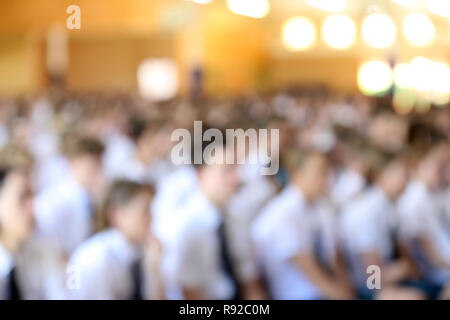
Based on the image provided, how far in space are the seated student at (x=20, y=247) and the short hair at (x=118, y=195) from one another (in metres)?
0.29

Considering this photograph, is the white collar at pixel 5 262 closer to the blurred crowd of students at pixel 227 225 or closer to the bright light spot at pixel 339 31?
the blurred crowd of students at pixel 227 225

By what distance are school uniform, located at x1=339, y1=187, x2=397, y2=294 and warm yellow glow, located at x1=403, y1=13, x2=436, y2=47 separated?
13.9 metres

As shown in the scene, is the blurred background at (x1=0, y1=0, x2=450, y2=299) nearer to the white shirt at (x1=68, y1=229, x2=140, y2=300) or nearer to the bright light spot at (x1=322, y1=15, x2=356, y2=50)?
the white shirt at (x1=68, y1=229, x2=140, y2=300)

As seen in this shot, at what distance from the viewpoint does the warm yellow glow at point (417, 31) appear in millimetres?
17925

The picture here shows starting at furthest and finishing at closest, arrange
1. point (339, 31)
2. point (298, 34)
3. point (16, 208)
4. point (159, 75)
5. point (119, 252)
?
1. point (298, 34)
2. point (339, 31)
3. point (159, 75)
4. point (16, 208)
5. point (119, 252)

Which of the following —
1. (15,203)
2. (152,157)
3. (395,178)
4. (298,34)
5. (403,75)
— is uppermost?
(298,34)

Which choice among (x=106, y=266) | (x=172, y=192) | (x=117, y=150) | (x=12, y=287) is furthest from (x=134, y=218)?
(x=117, y=150)

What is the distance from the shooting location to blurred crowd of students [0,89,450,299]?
2.80 metres

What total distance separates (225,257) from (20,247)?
1.06 metres

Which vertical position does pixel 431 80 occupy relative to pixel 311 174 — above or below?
above

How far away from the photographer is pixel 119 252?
2768 mm

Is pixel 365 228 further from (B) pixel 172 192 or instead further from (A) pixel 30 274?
(A) pixel 30 274

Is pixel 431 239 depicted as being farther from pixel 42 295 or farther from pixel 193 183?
pixel 42 295

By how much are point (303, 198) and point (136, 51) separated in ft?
64.3
